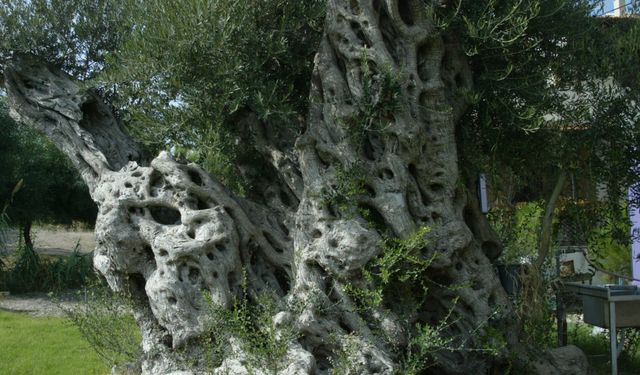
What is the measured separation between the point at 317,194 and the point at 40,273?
12.3 m

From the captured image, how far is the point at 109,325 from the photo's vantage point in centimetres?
736

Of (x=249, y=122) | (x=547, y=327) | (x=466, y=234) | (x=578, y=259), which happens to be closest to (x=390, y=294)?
(x=466, y=234)

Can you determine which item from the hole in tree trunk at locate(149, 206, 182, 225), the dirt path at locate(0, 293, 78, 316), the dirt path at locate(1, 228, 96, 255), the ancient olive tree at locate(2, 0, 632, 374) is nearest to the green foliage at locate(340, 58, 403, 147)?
the ancient olive tree at locate(2, 0, 632, 374)

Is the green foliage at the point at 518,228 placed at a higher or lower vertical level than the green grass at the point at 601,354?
higher

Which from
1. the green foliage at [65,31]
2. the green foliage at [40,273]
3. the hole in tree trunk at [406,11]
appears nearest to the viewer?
the hole in tree trunk at [406,11]

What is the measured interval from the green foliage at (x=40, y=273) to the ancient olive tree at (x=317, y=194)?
31.7 ft

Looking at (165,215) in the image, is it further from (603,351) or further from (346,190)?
(603,351)

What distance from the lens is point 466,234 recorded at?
6668 millimetres

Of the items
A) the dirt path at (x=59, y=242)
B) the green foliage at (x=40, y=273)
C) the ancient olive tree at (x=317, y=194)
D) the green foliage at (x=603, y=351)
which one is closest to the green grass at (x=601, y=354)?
the green foliage at (x=603, y=351)

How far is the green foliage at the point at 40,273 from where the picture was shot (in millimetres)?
16344

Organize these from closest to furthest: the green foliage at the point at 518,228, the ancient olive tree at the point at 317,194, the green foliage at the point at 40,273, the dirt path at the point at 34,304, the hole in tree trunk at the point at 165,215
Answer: the ancient olive tree at the point at 317,194, the hole in tree trunk at the point at 165,215, the green foliage at the point at 518,228, the dirt path at the point at 34,304, the green foliage at the point at 40,273

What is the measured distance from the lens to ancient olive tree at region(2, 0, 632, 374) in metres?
6.29

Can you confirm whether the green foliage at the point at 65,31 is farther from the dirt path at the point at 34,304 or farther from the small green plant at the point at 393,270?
the dirt path at the point at 34,304

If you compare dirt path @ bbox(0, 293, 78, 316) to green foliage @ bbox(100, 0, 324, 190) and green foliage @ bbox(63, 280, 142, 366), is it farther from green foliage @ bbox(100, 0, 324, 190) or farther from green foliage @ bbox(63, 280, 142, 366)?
green foliage @ bbox(100, 0, 324, 190)
